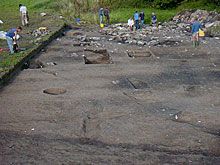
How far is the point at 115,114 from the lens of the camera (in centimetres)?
912

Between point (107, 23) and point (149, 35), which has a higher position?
point (149, 35)

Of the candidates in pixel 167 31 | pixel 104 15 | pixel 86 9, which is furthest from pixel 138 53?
pixel 86 9

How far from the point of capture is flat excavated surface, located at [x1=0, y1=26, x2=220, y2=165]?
7.15 m

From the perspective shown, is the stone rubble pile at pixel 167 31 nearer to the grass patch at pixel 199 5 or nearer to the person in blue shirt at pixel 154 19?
the person in blue shirt at pixel 154 19

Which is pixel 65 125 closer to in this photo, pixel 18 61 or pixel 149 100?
pixel 149 100

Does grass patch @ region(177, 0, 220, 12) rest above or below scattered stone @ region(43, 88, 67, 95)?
below

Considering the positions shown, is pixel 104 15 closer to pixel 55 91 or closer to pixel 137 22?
pixel 137 22

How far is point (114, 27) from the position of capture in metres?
26.4

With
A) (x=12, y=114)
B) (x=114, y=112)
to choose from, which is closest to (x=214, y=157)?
(x=114, y=112)

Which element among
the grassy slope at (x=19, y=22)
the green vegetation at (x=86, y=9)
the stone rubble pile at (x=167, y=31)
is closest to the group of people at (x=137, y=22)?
the stone rubble pile at (x=167, y=31)

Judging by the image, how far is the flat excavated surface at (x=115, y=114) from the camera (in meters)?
7.15

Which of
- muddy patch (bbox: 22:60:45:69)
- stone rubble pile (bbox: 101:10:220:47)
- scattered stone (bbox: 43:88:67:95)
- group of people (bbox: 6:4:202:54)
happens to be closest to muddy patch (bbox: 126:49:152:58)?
stone rubble pile (bbox: 101:10:220:47)

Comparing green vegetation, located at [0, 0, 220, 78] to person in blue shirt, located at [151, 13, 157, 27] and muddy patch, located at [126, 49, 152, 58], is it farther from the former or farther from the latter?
muddy patch, located at [126, 49, 152, 58]

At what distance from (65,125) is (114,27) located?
1862cm
